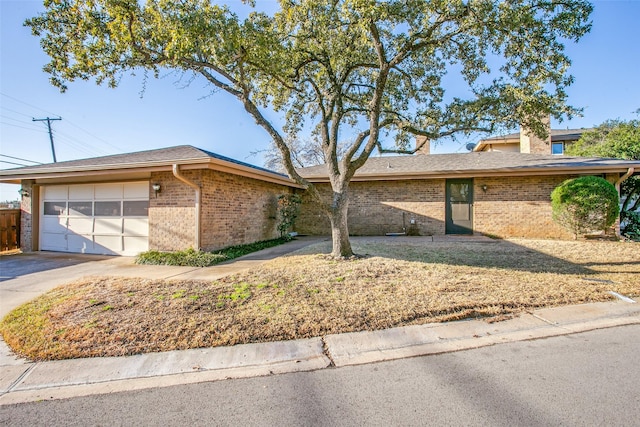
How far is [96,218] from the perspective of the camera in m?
9.69

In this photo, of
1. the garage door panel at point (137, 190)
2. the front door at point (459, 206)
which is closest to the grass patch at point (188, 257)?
the garage door panel at point (137, 190)

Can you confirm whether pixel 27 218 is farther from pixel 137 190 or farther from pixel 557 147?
pixel 557 147

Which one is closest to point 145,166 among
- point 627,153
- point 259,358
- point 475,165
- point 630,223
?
point 259,358

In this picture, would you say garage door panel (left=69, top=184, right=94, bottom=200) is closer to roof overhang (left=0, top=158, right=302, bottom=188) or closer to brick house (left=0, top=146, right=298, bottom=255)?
brick house (left=0, top=146, right=298, bottom=255)

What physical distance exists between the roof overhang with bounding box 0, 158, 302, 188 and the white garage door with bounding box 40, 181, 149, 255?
0.36 meters

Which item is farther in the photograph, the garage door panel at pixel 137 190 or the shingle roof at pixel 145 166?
the garage door panel at pixel 137 190

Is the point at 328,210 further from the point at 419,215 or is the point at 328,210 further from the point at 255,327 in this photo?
the point at 419,215

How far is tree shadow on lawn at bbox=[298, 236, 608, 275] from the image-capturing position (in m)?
6.68

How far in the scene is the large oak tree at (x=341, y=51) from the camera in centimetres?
574

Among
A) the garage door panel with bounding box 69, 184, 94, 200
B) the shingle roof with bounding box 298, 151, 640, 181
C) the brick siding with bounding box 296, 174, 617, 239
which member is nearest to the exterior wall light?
the garage door panel with bounding box 69, 184, 94, 200

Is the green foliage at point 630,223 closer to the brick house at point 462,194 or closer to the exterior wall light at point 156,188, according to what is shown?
the brick house at point 462,194

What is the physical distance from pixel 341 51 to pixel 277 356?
692 cm

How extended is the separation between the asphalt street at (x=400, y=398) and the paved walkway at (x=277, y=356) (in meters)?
0.14

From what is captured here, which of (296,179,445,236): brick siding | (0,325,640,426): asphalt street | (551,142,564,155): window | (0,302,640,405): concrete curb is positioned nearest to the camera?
(0,325,640,426): asphalt street
